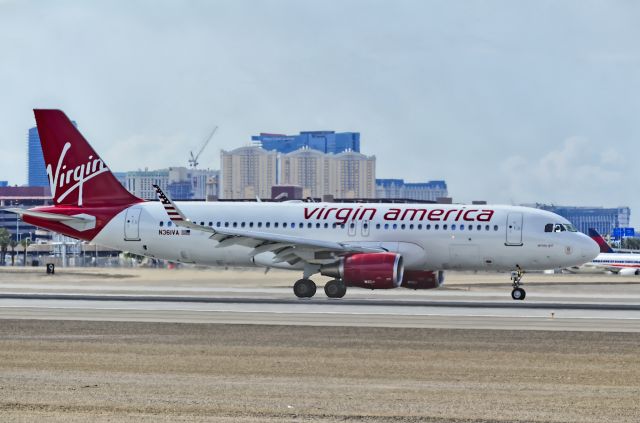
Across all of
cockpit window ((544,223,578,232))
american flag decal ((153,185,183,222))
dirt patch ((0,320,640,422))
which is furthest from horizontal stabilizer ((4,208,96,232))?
cockpit window ((544,223,578,232))

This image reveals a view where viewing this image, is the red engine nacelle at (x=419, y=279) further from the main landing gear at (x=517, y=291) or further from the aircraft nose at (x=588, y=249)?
the aircraft nose at (x=588, y=249)

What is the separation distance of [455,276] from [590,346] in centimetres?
4191

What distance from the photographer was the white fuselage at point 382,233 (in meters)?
50.8

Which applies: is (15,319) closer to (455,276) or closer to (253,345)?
(253,345)

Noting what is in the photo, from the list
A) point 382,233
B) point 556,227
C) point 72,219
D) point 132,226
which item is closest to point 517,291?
point 556,227

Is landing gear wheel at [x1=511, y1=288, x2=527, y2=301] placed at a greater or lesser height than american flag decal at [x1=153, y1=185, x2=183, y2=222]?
lesser

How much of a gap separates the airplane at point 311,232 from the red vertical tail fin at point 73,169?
0.05 metres

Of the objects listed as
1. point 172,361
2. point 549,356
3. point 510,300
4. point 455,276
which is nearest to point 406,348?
point 549,356

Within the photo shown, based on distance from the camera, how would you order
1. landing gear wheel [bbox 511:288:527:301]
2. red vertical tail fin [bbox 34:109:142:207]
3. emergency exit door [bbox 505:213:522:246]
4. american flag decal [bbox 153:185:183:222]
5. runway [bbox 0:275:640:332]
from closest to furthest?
runway [bbox 0:275:640:332], american flag decal [bbox 153:185:183:222], landing gear wheel [bbox 511:288:527:301], emergency exit door [bbox 505:213:522:246], red vertical tail fin [bbox 34:109:142:207]

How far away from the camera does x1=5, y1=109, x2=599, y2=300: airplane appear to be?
50.2 metres

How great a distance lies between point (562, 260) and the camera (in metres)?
50.8

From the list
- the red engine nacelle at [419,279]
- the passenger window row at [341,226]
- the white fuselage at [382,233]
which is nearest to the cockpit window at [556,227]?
the white fuselage at [382,233]

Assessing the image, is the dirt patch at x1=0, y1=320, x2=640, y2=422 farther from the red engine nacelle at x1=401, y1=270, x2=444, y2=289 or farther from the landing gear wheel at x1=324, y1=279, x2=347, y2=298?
the red engine nacelle at x1=401, y1=270, x2=444, y2=289

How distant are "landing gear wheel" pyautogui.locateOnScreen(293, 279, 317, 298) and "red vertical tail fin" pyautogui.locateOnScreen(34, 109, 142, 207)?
383 inches
